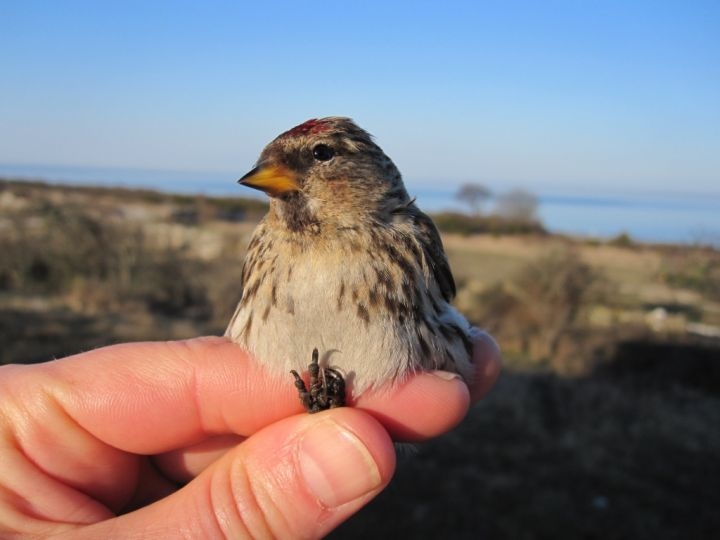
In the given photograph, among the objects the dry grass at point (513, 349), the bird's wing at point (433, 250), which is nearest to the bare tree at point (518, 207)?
the dry grass at point (513, 349)

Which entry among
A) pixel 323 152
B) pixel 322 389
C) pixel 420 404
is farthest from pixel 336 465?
pixel 323 152

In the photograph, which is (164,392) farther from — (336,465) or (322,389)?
(336,465)

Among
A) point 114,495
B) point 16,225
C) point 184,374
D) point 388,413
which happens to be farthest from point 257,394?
point 16,225

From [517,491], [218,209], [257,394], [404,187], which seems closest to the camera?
[257,394]

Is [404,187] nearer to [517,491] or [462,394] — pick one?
[462,394]

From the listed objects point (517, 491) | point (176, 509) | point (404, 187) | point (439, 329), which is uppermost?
point (404, 187)

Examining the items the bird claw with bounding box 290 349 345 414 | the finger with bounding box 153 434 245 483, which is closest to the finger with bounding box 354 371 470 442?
the bird claw with bounding box 290 349 345 414

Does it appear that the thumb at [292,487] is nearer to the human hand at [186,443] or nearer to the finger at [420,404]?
the human hand at [186,443]
